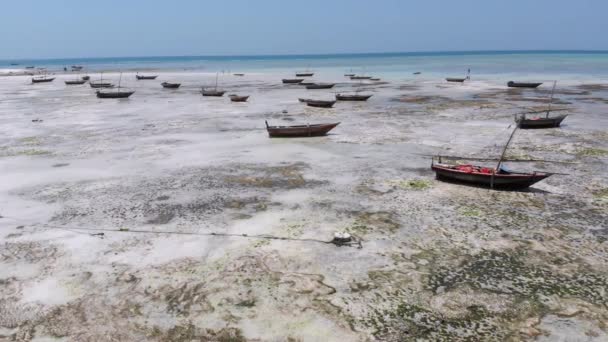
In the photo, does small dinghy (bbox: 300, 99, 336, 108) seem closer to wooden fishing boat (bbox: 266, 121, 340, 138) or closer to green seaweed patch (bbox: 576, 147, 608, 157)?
wooden fishing boat (bbox: 266, 121, 340, 138)

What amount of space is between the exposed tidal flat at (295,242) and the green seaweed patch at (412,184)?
0.39ft

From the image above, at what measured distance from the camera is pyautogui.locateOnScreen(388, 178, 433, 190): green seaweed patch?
1816 centimetres

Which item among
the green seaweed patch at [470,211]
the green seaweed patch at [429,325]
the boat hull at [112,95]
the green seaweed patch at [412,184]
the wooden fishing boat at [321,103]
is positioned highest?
the wooden fishing boat at [321,103]

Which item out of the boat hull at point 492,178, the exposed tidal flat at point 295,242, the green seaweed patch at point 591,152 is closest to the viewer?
the exposed tidal flat at point 295,242

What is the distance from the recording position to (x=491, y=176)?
685 inches

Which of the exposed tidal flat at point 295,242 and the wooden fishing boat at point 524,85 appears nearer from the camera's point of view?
the exposed tidal flat at point 295,242

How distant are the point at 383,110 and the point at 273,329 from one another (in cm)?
3346

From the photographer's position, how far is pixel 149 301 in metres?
10.3

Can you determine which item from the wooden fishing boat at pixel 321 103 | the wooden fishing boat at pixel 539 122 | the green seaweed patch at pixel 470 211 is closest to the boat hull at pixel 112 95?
the wooden fishing boat at pixel 321 103

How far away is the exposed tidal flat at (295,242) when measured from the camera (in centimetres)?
955

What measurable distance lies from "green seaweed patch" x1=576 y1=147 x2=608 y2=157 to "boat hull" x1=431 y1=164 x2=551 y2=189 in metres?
7.23

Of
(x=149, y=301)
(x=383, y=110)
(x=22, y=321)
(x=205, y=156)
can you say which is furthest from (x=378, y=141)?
(x=22, y=321)

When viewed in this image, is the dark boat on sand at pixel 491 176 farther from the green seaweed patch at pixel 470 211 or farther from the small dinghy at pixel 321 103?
the small dinghy at pixel 321 103

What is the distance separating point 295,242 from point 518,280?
229 inches
